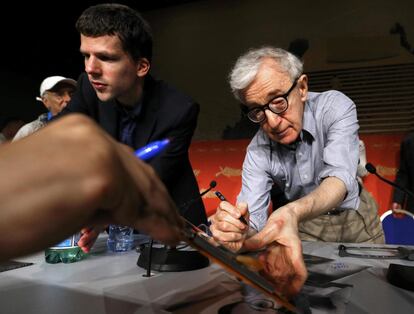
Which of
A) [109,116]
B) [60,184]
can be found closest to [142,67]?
[109,116]

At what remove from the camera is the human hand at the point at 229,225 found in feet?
3.34

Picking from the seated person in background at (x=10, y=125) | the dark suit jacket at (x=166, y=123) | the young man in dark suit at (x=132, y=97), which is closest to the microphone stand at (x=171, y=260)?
the young man in dark suit at (x=132, y=97)

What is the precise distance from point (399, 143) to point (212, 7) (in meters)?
2.33

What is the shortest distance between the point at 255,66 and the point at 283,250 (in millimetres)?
721

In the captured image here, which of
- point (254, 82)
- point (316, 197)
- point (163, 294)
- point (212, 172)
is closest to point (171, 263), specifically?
point (163, 294)

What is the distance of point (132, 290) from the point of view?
31.8 inches

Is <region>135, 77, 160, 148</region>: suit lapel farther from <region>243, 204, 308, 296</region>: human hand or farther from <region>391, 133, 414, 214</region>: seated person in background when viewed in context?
<region>391, 133, 414, 214</region>: seated person in background

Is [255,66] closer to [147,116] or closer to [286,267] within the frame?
[147,116]

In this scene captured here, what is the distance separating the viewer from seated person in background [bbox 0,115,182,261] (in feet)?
0.87

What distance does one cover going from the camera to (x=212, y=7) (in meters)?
4.06

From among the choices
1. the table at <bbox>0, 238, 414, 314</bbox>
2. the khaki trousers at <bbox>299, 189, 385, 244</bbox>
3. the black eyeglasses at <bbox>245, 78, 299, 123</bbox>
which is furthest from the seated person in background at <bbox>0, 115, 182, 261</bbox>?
the khaki trousers at <bbox>299, 189, 385, 244</bbox>

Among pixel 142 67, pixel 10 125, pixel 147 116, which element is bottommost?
pixel 147 116

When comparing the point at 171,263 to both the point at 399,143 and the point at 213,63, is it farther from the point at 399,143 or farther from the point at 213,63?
the point at 213,63

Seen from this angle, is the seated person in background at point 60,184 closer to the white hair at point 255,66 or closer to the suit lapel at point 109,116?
the white hair at point 255,66
